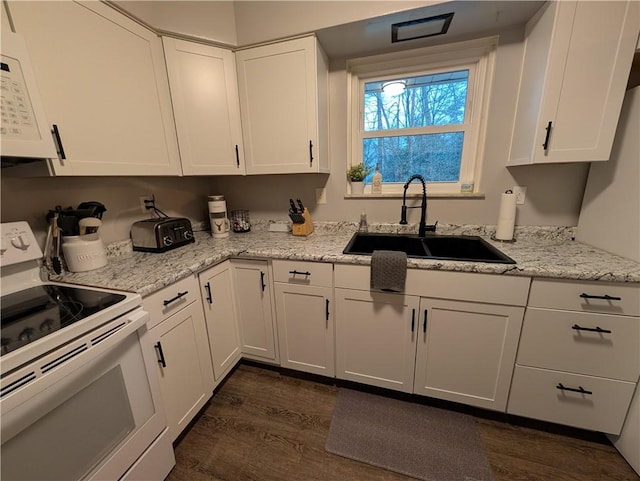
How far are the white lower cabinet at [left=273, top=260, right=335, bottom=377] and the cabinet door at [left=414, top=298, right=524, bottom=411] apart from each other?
0.54m

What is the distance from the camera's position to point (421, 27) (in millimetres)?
1457

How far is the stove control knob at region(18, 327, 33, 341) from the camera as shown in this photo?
0.75 meters

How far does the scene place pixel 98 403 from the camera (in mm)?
886

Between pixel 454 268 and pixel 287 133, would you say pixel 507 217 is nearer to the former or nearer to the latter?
pixel 454 268

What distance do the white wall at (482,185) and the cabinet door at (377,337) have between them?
728mm

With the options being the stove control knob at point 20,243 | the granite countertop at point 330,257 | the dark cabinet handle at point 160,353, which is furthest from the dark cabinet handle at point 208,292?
the stove control knob at point 20,243

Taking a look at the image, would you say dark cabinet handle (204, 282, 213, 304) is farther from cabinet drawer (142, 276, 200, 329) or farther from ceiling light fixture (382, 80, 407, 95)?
ceiling light fixture (382, 80, 407, 95)

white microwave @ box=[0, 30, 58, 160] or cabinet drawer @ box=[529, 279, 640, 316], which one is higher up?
white microwave @ box=[0, 30, 58, 160]

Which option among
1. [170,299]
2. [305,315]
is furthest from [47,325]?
[305,315]

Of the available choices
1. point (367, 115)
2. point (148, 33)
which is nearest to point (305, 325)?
point (367, 115)

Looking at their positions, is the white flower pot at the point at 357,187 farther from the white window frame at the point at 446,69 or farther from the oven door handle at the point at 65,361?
the oven door handle at the point at 65,361

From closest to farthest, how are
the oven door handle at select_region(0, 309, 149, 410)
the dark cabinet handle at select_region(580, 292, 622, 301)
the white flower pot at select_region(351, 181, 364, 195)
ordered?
the oven door handle at select_region(0, 309, 149, 410) → the dark cabinet handle at select_region(580, 292, 622, 301) → the white flower pot at select_region(351, 181, 364, 195)

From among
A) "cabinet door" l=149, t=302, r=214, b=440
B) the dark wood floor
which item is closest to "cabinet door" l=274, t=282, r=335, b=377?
the dark wood floor

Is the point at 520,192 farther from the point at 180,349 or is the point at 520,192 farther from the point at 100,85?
the point at 100,85
